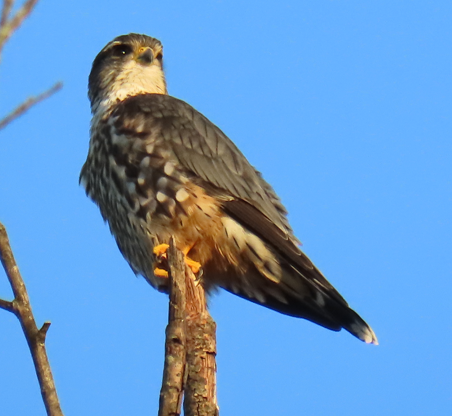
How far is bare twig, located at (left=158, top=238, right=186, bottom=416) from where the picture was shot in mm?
2539

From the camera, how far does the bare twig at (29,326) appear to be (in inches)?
87.5

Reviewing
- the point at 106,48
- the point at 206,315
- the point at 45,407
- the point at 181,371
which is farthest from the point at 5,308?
the point at 106,48

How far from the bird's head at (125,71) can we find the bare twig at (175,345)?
83.3 inches

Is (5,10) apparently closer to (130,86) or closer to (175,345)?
(175,345)

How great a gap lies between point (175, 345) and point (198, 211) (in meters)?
1.50

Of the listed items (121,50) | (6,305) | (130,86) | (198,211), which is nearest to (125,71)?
(130,86)

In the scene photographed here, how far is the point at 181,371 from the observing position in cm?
269

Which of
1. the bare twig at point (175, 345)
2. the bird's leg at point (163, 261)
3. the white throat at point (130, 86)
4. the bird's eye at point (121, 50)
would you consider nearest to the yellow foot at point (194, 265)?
the bird's leg at point (163, 261)

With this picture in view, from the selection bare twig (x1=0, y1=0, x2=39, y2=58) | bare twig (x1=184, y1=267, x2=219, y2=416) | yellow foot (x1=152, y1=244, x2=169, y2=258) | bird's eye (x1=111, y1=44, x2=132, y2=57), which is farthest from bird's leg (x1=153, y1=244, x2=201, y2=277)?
bare twig (x1=0, y1=0, x2=39, y2=58)

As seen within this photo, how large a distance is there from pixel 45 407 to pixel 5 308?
38 cm

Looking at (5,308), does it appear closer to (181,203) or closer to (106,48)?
(181,203)

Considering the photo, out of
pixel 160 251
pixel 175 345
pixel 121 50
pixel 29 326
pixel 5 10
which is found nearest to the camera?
pixel 5 10

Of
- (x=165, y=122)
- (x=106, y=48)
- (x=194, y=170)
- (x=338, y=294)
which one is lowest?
(x=338, y=294)

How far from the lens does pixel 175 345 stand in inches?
110
